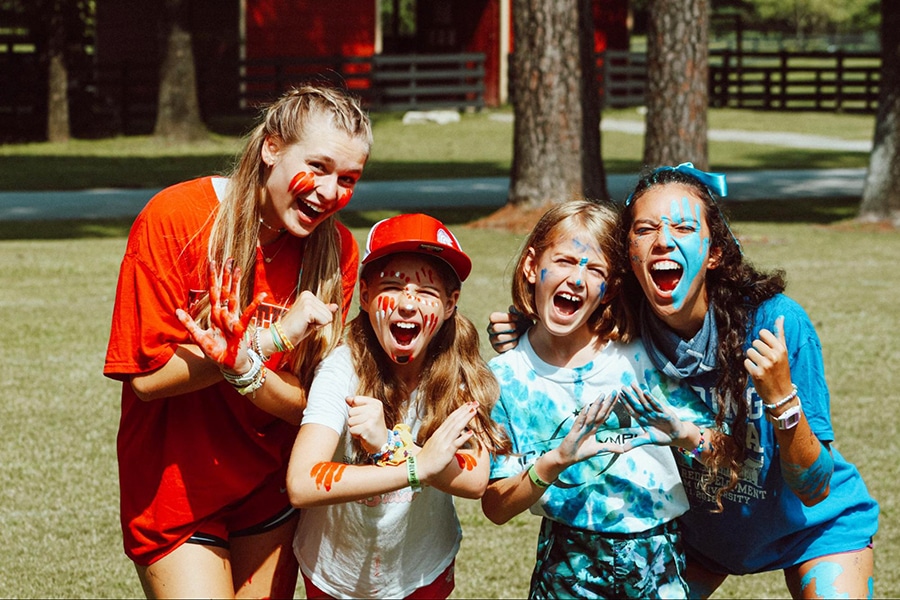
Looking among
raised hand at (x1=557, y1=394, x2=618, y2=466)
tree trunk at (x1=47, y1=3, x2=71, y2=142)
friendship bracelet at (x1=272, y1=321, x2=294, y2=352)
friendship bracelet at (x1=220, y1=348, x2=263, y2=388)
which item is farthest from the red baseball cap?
tree trunk at (x1=47, y1=3, x2=71, y2=142)

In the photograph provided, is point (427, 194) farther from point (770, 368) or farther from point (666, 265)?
point (770, 368)

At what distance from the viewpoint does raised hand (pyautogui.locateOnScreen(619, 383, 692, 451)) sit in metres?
3.07

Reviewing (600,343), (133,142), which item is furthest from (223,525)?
(133,142)

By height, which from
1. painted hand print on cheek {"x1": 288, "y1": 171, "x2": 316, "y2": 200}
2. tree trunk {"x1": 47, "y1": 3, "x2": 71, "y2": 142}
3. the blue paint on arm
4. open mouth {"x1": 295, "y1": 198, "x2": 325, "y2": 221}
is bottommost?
the blue paint on arm

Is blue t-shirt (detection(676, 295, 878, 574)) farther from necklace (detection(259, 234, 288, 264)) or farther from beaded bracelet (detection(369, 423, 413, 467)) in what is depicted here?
necklace (detection(259, 234, 288, 264))

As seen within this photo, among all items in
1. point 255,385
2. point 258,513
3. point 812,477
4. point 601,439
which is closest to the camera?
point 255,385

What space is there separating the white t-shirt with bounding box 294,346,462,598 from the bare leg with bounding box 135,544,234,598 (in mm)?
239

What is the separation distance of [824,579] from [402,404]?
1258 mm

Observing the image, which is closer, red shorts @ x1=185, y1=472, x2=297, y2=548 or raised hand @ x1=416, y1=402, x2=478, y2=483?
raised hand @ x1=416, y1=402, x2=478, y2=483

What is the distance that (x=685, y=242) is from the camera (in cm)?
332

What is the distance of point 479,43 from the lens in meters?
34.6

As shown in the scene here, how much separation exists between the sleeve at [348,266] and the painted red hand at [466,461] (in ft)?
1.85

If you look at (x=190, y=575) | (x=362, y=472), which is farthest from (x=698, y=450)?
(x=190, y=575)

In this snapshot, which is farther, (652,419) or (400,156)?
(400,156)
